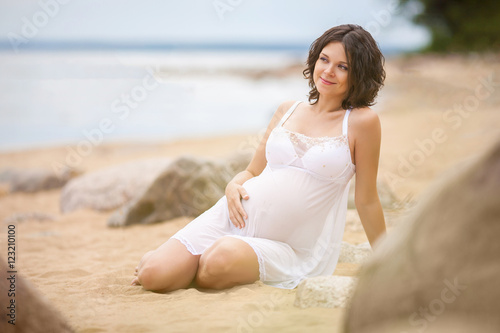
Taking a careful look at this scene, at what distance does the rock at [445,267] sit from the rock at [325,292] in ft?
2.62

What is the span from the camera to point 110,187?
6.46m

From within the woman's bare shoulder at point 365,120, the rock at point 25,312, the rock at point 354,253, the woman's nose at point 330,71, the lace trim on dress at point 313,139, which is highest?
the woman's nose at point 330,71

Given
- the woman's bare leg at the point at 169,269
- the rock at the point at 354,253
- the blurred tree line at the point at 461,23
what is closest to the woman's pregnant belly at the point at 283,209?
the woman's bare leg at the point at 169,269

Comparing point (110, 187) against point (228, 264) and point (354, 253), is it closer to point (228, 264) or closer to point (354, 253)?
point (354, 253)

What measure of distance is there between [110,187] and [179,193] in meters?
1.55

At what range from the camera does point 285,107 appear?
353 centimetres

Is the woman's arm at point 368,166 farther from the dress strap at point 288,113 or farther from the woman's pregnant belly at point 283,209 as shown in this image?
the dress strap at point 288,113

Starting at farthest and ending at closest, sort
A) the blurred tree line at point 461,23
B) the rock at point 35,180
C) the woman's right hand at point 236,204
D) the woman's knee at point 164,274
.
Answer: the blurred tree line at point 461,23, the rock at point 35,180, the woman's right hand at point 236,204, the woman's knee at point 164,274

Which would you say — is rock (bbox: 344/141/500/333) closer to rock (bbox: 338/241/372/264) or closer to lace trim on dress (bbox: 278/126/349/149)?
lace trim on dress (bbox: 278/126/349/149)

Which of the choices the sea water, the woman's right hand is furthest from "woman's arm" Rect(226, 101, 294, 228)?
the sea water

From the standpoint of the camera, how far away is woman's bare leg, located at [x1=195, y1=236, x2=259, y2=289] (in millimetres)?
2979

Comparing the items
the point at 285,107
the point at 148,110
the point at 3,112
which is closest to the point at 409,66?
the point at 148,110

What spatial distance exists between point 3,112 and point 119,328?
48.8 ft

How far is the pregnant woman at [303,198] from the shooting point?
306cm
